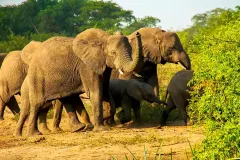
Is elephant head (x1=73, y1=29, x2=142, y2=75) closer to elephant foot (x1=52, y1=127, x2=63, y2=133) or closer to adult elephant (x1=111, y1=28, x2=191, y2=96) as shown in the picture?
elephant foot (x1=52, y1=127, x2=63, y2=133)

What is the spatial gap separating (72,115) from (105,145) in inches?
95.1

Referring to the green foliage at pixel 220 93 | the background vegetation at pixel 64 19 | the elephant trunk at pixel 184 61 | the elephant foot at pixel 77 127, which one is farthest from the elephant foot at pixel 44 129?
the background vegetation at pixel 64 19

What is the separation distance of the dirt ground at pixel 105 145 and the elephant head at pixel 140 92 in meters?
1.48

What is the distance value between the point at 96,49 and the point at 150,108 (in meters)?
2.26

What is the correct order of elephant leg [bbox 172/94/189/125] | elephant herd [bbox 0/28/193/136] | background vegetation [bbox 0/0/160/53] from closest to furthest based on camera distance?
1. elephant herd [bbox 0/28/193/136]
2. elephant leg [bbox 172/94/189/125]
3. background vegetation [bbox 0/0/160/53]

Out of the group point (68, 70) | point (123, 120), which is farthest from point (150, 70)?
point (68, 70)

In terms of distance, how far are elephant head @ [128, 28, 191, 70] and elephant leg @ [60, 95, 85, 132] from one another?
2558 millimetres

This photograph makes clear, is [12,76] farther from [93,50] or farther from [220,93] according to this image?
[220,93]

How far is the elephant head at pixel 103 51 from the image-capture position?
424 inches

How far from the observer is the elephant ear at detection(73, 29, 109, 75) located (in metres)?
11.1

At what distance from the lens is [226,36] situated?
7.12 metres

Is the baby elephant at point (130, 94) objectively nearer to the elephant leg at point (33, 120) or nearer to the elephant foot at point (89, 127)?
the elephant foot at point (89, 127)

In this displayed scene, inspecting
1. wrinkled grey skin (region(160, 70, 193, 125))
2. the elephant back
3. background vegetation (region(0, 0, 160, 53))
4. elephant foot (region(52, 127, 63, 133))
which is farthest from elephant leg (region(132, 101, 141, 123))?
background vegetation (region(0, 0, 160, 53))

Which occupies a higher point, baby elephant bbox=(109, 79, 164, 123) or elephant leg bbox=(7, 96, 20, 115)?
baby elephant bbox=(109, 79, 164, 123)
